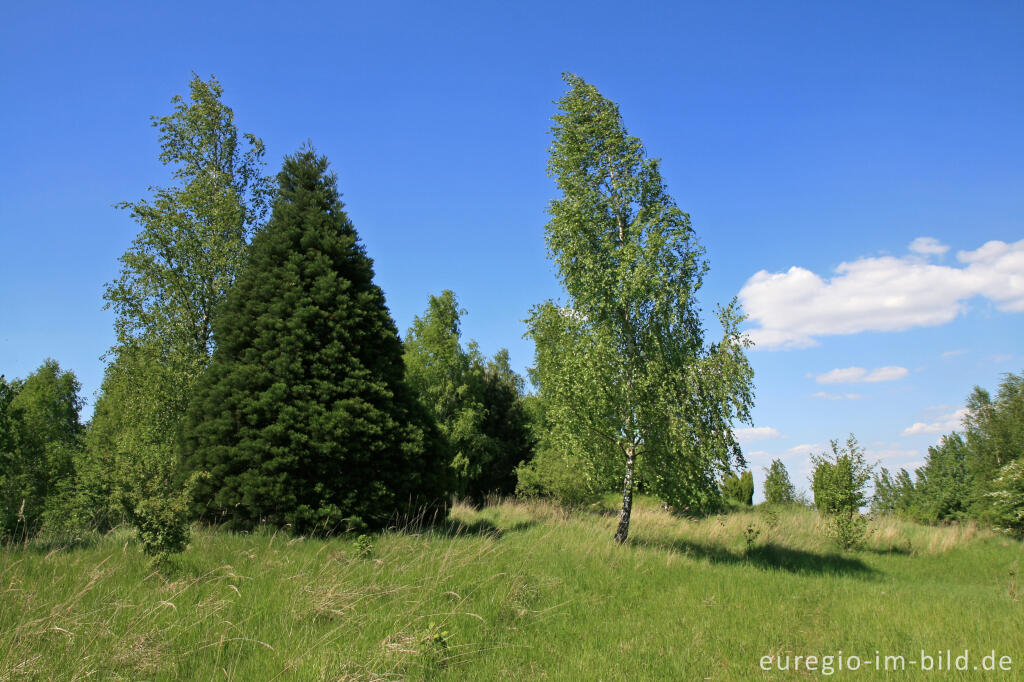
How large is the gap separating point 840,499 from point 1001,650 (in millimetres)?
10985

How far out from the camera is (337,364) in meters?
11.2

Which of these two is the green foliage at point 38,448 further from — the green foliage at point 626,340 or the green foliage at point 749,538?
the green foliage at point 749,538

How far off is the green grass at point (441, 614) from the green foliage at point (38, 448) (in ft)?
7.42

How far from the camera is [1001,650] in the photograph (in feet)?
20.2

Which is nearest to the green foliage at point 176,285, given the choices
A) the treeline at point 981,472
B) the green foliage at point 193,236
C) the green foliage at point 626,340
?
the green foliage at point 193,236

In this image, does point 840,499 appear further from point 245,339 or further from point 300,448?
Result: point 245,339

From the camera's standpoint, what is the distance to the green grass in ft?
15.6

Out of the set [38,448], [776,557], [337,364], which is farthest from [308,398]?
[38,448]

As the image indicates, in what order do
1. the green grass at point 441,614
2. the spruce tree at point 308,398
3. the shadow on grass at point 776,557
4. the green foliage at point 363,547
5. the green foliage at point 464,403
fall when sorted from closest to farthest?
the green grass at point 441,614 → the green foliage at point 363,547 → the spruce tree at point 308,398 → the shadow on grass at point 776,557 → the green foliage at point 464,403

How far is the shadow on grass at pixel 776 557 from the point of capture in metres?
12.3

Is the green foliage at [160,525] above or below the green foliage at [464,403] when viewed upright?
below

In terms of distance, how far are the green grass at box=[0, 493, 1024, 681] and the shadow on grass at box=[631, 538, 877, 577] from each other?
1.62 meters

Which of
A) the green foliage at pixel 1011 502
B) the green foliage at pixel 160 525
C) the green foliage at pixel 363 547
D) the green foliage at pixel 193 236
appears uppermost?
the green foliage at pixel 193 236

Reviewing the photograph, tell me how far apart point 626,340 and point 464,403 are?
16.7m
